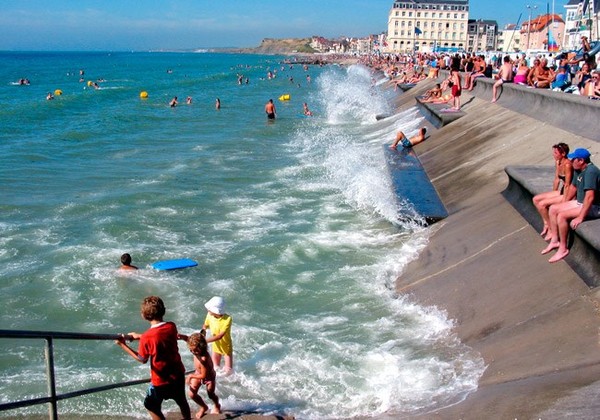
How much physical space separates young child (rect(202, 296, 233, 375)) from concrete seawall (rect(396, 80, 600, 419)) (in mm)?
2421

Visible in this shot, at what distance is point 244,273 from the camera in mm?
11289

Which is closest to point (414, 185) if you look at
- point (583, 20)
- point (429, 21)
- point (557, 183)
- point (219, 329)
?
point (557, 183)

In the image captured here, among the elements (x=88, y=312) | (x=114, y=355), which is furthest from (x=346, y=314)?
(x=88, y=312)

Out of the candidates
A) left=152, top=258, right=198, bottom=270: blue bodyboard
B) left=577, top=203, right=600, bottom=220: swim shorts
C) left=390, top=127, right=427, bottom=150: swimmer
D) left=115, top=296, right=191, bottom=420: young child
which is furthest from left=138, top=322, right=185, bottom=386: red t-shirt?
left=390, top=127, right=427, bottom=150: swimmer

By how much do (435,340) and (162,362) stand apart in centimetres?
392

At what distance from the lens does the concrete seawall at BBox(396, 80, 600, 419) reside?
5.36 meters

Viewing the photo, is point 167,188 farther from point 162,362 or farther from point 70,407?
point 162,362

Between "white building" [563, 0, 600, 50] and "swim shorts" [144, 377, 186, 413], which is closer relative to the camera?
"swim shorts" [144, 377, 186, 413]

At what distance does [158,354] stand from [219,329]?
1.81 meters

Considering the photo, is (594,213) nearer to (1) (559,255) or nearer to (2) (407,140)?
(1) (559,255)

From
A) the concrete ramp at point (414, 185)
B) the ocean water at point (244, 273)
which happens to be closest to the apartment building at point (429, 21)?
the ocean water at point (244, 273)

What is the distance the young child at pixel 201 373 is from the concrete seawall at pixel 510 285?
213 centimetres

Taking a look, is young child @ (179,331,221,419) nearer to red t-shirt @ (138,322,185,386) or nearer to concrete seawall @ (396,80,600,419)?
red t-shirt @ (138,322,185,386)

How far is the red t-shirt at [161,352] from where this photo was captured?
514cm
